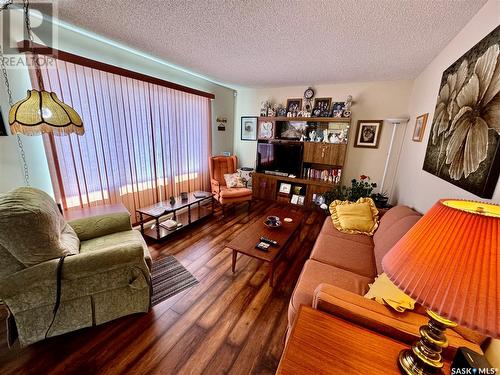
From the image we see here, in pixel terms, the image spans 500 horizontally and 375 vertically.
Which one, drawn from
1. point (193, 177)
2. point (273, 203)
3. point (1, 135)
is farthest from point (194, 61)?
point (273, 203)

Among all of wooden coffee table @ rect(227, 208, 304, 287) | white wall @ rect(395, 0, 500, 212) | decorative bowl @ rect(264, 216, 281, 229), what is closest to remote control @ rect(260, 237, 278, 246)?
wooden coffee table @ rect(227, 208, 304, 287)

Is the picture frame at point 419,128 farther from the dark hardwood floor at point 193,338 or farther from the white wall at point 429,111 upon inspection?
the dark hardwood floor at point 193,338

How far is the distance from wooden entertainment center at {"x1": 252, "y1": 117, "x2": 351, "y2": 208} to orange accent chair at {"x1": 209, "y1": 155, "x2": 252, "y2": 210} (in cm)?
72

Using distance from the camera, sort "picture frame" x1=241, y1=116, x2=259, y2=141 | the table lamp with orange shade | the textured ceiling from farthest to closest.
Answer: "picture frame" x1=241, y1=116, x2=259, y2=141 < the textured ceiling < the table lamp with orange shade

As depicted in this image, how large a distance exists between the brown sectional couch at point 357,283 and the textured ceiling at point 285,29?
163cm

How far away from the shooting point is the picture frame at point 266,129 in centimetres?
415

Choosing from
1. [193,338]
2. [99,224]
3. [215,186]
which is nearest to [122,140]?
[99,224]

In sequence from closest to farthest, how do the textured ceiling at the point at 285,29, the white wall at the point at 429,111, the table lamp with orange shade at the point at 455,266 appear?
the table lamp with orange shade at the point at 455,266 → the white wall at the point at 429,111 → the textured ceiling at the point at 285,29

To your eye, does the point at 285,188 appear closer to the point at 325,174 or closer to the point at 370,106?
the point at 325,174

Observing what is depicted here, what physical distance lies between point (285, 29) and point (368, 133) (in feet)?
8.46

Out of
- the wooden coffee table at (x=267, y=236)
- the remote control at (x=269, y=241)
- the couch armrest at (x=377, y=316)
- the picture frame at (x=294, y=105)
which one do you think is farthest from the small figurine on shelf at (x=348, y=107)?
the couch armrest at (x=377, y=316)

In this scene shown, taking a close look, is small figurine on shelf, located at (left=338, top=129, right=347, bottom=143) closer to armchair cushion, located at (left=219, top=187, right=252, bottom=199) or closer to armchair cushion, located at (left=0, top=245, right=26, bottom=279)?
armchair cushion, located at (left=219, top=187, right=252, bottom=199)

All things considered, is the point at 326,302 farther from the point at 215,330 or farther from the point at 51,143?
the point at 51,143

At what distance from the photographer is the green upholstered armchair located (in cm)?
116
